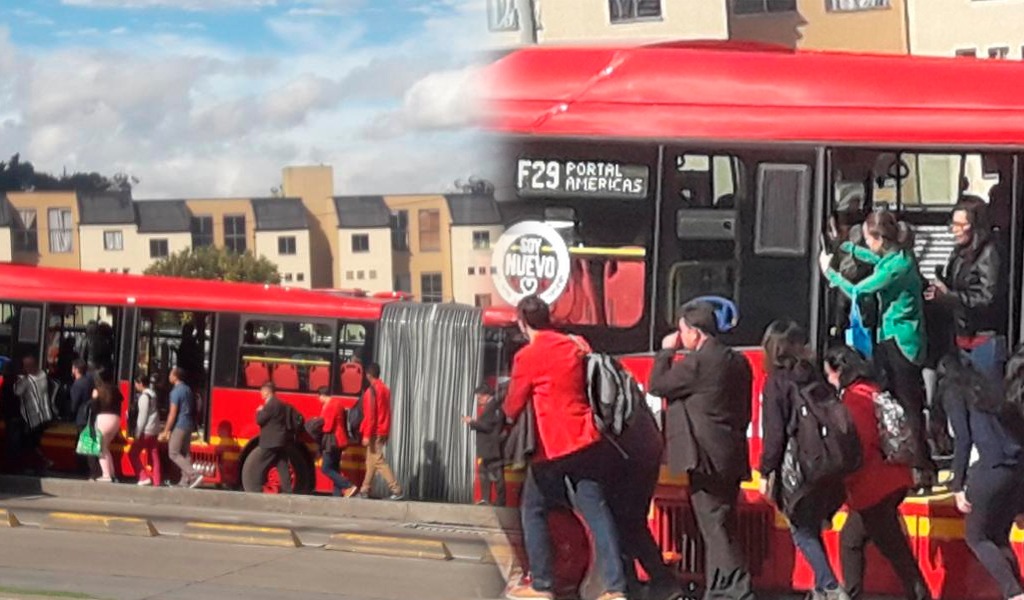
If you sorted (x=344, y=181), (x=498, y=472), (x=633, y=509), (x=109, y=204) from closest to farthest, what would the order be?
1. (x=633, y=509)
2. (x=498, y=472)
3. (x=344, y=181)
4. (x=109, y=204)

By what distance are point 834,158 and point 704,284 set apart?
1.85 ft

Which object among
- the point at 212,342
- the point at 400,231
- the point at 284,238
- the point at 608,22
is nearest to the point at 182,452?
the point at 212,342

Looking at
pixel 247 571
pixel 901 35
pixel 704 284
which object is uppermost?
pixel 901 35

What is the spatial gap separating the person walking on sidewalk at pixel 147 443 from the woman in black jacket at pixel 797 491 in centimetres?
1037

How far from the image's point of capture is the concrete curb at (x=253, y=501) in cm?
1414

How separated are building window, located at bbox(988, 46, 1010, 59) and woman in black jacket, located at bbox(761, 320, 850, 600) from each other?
1.13 metres

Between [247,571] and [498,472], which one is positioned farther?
[247,571]

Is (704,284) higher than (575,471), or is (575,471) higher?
(704,284)

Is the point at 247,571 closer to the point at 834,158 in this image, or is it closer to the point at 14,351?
the point at 834,158

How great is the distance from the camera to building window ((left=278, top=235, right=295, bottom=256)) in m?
15.9

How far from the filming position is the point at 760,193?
5.88m

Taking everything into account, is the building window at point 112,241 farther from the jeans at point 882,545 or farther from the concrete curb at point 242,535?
the jeans at point 882,545

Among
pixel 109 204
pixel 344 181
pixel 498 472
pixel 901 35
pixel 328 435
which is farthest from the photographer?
pixel 109 204

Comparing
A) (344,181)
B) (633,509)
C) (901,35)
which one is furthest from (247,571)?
(901,35)
